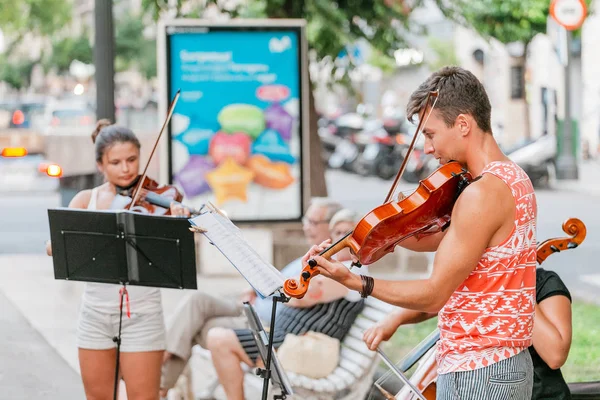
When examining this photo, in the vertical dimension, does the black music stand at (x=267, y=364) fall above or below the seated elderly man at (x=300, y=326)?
above

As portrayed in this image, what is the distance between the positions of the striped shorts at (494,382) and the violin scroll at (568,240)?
2.10 ft

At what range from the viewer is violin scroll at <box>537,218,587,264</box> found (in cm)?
357

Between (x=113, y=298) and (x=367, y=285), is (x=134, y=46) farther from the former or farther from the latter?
(x=367, y=285)

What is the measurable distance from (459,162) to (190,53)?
6.40 m

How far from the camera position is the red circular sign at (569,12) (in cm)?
1519

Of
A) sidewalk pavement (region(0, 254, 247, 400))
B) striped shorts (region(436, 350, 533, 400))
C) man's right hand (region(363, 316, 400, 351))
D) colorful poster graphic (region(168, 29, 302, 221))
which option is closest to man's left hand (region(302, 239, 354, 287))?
striped shorts (region(436, 350, 533, 400))

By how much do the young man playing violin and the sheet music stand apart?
0.60 ft

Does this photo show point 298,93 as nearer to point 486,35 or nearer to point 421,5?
point 421,5

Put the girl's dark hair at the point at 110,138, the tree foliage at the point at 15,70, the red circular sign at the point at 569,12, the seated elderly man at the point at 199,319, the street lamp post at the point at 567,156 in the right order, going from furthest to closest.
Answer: the tree foliage at the point at 15,70 < the street lamp post at the point at 567,156 < the red circular sign at the point at 569,12 < the seated elderly man at the point at 199,319 < the girl's dark hair at the point at 110,138

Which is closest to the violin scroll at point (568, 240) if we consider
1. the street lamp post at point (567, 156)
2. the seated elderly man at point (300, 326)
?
the seated elderly man at point (300, 326)

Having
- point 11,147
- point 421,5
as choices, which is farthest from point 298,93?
point 11,147

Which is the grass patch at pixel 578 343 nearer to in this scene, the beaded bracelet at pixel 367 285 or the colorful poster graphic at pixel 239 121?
the colorful poster graphic at pixel 239 121

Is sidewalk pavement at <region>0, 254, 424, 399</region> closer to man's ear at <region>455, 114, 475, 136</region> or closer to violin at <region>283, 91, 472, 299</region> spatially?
violin at <region>283, 91, 472, 299</region>

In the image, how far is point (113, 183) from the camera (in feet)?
15.8
